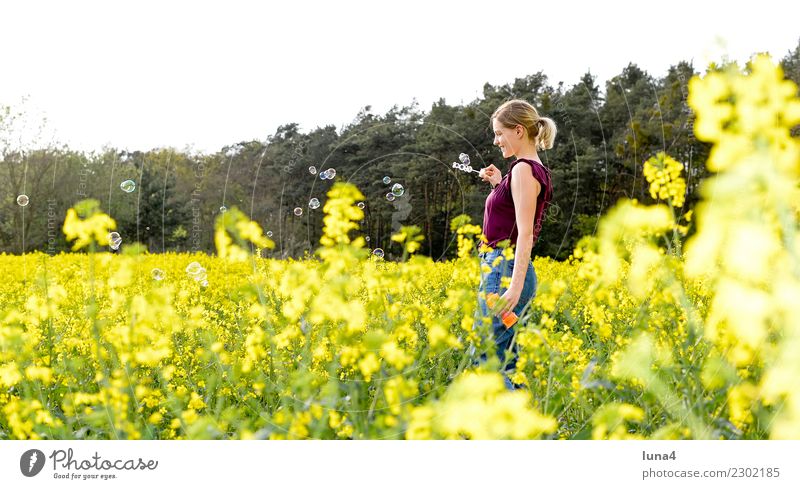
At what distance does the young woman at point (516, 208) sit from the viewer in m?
2.92

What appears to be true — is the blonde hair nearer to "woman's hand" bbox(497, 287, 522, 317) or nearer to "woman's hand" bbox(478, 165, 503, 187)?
"woman's hand" bbox(478, 165, 503, 187)

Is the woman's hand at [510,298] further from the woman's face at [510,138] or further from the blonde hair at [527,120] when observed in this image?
the blonde hair at [527,120]

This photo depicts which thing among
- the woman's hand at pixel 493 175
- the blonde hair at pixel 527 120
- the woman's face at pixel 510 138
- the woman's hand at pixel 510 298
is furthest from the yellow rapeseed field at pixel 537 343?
the blonde hair at pixel 527 120

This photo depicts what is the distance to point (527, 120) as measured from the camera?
3.10m

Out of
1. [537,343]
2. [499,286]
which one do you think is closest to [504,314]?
[499,286]

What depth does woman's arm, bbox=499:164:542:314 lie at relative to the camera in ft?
9.54
